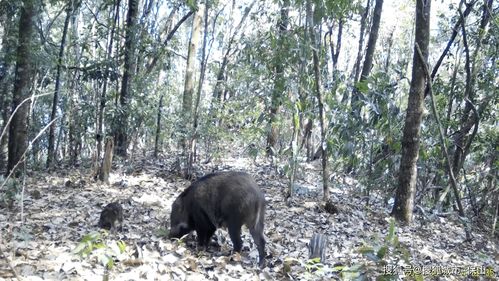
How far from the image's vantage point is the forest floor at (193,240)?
479 centimetres

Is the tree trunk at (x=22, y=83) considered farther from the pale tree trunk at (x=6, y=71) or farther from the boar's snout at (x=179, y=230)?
the boar's snout at (x=179, y=230)

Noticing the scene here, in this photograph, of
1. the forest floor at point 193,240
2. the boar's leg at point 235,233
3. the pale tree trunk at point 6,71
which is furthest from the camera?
the pale tree trunk at point 6,71

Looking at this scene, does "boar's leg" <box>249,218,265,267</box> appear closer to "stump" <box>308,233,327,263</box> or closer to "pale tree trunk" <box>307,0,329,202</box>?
"stump" <box>308,233,327,263</box>

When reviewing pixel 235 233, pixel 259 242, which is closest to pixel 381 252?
pixel 259 242

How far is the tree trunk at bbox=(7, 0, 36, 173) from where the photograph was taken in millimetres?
9680

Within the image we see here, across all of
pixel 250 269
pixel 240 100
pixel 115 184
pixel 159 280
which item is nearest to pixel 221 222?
pixel 250 269

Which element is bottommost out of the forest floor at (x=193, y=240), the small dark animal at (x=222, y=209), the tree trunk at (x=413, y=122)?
the forest floor at (x=193, y=240)

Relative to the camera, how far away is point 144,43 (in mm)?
12156

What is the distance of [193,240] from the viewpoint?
7.34m

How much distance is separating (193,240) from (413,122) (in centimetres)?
466

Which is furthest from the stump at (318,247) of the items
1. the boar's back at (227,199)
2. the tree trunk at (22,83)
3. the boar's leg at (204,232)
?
the tree trunk at (22,83)

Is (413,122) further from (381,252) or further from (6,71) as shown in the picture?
(6,71)

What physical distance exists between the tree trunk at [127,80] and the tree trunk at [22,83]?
7.41 ft

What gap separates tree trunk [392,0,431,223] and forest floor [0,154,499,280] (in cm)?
48
